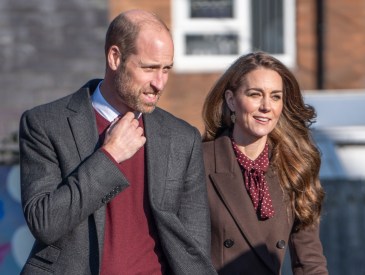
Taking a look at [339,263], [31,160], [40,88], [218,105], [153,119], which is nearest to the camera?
[31,160]

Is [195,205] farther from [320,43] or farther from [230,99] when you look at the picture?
[320,43]

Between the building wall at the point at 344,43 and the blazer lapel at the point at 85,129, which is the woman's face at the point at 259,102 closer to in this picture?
the blazer lapel at the point at 85,129

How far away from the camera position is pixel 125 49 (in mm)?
3301

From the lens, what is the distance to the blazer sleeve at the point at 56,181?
124 inches

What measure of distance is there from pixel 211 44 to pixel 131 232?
8.45 meters

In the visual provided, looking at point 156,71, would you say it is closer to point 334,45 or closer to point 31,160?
point 31,160

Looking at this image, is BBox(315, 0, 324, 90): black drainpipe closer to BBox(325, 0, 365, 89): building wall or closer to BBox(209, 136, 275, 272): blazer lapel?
BBox(325, 0, 365, 89): building wall

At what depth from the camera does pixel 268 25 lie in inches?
458

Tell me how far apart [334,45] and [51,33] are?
3205 millimetres

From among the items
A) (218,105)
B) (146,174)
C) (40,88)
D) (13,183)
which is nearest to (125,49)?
(146,174)

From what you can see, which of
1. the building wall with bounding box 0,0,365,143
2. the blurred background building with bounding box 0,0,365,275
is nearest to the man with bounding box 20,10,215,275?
the blurred background building with bounding box 0,0,365,275

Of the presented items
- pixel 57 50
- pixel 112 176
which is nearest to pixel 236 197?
pixel 112 176

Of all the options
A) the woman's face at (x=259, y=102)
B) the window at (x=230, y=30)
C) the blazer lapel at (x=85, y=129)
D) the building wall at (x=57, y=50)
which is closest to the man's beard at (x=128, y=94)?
the blazer lapel at (x=85, y=129)

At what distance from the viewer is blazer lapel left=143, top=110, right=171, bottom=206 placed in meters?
3.36
